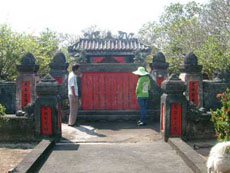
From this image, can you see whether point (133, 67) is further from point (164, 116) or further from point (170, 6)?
point (170, 6)

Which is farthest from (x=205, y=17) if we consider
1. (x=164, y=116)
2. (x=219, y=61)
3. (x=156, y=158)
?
(x=156, y=158)

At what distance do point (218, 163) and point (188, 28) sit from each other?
15695 mm

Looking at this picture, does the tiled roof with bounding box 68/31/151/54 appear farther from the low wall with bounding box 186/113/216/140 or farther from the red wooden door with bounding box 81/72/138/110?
the low wall with bounding box 186/113/216/140

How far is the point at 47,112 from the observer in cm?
648

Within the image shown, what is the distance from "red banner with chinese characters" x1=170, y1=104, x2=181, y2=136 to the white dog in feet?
9.29

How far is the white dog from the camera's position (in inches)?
136

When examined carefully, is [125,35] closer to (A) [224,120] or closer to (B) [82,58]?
(B) [82,58]

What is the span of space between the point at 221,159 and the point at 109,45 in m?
11.5

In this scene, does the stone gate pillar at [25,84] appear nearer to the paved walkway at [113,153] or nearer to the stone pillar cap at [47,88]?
the paved walkway at [113,153]

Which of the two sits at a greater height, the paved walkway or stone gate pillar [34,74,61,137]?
stone gate pillar [34,74,61,137]

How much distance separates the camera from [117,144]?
6348 mm

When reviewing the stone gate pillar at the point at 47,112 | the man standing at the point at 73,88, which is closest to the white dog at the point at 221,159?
the stone gate pillar at the point at 47,112

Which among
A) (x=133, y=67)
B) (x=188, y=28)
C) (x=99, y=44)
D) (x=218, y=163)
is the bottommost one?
(x=218, y=163)

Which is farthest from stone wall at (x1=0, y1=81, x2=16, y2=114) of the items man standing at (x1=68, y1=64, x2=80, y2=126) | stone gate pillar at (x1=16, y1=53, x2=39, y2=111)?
man standing at (x1=68, y1=64, x2=80, y2=126)
